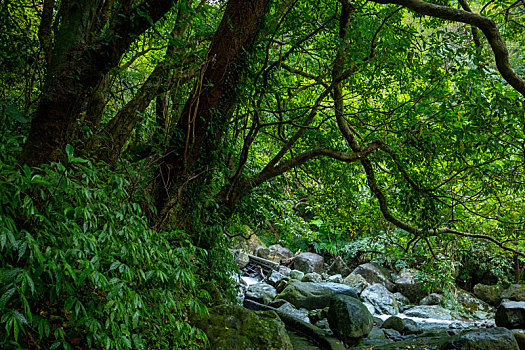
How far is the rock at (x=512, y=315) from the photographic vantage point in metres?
8.22

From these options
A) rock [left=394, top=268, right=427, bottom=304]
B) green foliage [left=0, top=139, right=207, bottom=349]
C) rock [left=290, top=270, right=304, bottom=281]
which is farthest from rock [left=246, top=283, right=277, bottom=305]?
green foliage [left=0, top=139, right=207, bottom=349]

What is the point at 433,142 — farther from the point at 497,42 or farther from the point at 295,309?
the point at 295,309

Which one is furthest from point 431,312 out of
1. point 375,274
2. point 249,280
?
point 249,280

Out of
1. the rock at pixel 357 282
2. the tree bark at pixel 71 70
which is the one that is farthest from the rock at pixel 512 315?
the tree bark at pixel 71 70

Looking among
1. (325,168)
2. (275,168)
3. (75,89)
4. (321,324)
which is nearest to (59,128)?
(75,89)

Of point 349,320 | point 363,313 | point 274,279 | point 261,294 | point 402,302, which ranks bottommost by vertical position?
point 261,294

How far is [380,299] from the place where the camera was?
11.3 metres

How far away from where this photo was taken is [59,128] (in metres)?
2.50

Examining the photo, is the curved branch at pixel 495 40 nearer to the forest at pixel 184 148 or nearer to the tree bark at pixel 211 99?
the forest at pixel 184 148

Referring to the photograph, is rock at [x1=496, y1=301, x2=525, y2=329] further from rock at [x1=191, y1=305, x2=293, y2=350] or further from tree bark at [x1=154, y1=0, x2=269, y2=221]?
tree bark at [x1=154, y1=0, x2=269, y2=221]

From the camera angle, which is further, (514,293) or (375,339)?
(514,293)

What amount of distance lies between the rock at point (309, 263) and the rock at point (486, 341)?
10.5 m

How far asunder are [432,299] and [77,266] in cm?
1250

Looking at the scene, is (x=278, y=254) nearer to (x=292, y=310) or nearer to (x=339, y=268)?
(x=339, y=268)
